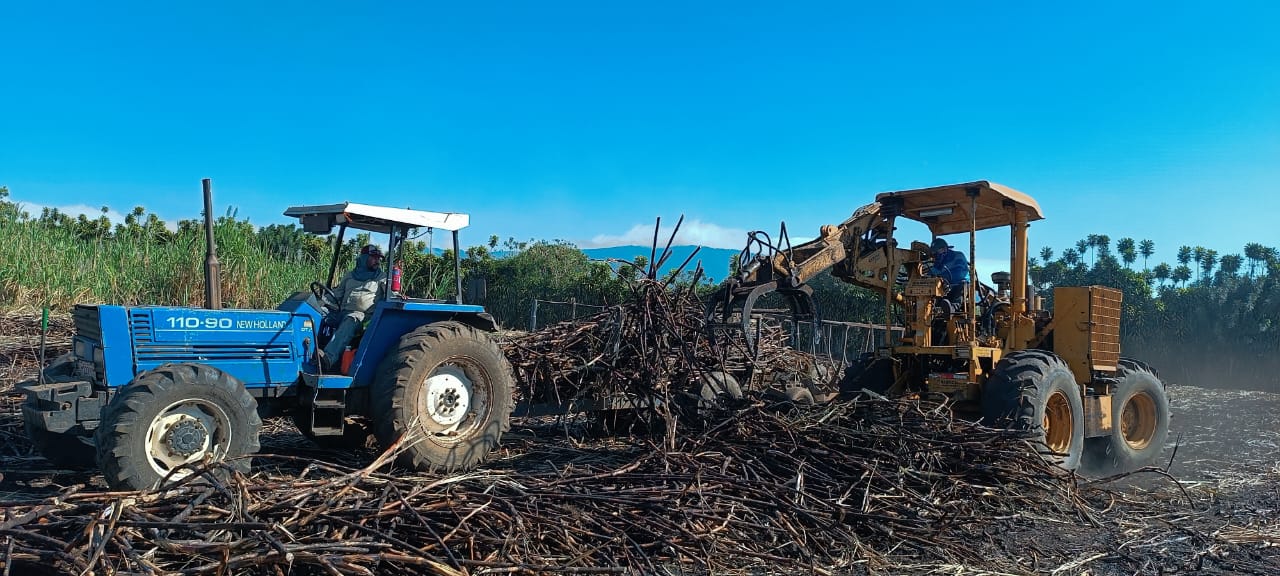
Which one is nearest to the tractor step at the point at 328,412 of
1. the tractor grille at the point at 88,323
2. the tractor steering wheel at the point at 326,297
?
the tractor steering wheel at the point at 326,297

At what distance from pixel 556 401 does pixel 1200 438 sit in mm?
7801

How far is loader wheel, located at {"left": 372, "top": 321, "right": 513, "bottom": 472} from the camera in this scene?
20.6 feet

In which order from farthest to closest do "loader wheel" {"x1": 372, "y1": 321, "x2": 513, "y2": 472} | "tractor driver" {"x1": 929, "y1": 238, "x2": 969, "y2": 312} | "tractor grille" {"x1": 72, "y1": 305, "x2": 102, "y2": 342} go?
"tractor driver" {"x1": 929, "y1": 238, "x2": 969, "y2": 312} < "loader wheel" {"x1": 372, "y1": 321, "x2": 513, "y2": 472} < "tractor grille" {"x1": 72, "y1": 305, "x2": 102, "y2": 342}

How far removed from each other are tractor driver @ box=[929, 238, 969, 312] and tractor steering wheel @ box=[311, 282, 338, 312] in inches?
214

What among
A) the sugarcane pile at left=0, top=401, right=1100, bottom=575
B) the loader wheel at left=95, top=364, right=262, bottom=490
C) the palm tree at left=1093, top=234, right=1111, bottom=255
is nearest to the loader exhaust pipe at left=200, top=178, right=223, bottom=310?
the loader wheel at left=95, top=364, right=262, bottom=490

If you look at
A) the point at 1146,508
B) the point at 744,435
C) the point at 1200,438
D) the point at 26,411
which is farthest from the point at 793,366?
the point at 26,411

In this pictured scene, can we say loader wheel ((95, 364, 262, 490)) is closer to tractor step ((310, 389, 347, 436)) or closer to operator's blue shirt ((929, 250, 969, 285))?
tractor step ((310, 389, 347, 436))

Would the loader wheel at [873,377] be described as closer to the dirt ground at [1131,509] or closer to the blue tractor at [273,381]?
the dirt ground at [1131,509]

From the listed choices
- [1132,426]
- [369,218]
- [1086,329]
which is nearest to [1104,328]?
[1086,329]

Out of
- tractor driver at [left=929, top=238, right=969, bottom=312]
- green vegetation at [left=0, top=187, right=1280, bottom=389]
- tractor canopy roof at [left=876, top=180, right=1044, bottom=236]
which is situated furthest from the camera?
green vegetation at [left=0, top=187, right=1280, bottom=389]

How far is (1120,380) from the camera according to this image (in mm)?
8484

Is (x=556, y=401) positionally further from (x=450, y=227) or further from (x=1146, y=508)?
(x=1146, y=508)

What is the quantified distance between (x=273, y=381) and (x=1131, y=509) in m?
6.28

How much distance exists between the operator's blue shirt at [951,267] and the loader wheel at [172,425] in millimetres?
6084
